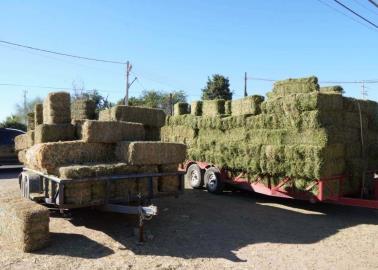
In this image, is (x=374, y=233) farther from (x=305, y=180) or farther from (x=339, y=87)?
(x=339, y=87)

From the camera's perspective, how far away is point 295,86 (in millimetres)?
11094

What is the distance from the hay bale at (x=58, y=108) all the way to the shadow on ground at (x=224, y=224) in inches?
83.0

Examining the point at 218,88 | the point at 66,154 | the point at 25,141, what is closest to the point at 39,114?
the point at 25,141

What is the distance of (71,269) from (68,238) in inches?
60.2

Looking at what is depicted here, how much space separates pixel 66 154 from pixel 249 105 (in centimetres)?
540

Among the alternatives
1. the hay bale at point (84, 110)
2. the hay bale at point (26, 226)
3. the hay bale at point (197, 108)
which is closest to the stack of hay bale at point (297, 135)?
the hay bale at point (197, 108)

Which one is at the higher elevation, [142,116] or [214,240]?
[142,116]

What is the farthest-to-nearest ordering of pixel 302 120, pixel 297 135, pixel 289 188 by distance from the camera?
1. pixel 289 188
2. pixel 297 135
3. pixel 302 120

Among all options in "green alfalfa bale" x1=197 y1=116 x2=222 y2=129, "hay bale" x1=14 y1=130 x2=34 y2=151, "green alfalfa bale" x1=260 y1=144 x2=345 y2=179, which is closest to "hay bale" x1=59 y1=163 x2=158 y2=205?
"hay bale" x1=14 y1=130 x2=34 y2=151

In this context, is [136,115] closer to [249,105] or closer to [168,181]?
[168,181]

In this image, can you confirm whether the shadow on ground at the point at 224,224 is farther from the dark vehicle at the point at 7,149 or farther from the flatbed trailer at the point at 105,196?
the dark vehicle at the point at 7,149

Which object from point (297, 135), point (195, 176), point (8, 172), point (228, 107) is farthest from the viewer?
point (8, 172)

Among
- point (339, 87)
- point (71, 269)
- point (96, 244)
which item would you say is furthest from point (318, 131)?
point (71, 269)

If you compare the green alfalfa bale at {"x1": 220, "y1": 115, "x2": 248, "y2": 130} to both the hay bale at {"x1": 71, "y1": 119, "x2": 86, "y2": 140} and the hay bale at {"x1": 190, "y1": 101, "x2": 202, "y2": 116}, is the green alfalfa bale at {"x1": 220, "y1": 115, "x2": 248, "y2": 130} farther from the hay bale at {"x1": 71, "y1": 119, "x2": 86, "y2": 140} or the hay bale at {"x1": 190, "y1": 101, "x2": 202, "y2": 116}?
the hay bale at {"x1": 71, "y1": 119, "x2": 86, "y2": 140}
